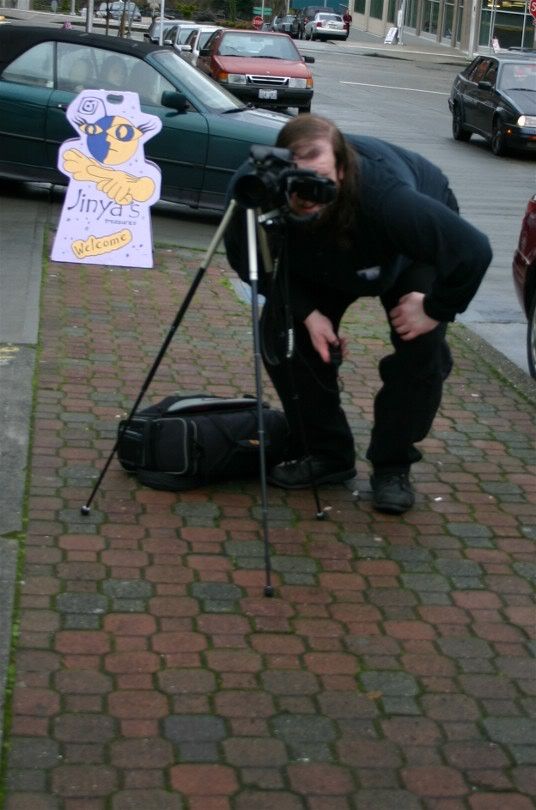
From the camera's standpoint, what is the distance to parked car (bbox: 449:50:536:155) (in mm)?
22250

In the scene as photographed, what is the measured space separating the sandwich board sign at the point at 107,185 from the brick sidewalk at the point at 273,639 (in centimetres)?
366

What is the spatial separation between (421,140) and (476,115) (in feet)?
3.31

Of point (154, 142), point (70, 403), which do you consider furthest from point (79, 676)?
point (154, 142)

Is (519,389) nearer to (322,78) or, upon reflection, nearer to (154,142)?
(154,142)

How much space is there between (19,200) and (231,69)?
12445 mm

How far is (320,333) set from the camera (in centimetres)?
543

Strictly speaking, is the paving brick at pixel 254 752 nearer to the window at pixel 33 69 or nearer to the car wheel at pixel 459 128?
the window at pixel 33 69

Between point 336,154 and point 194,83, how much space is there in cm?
902

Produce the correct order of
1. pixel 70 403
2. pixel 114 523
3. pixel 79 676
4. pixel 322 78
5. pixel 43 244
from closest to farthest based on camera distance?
pixel 79 676
pixel 114 523
pixel 70 403
pixel 43 244
pixel 322 78

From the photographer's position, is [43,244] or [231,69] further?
[231,69]

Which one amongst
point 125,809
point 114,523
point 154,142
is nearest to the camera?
point 125,809

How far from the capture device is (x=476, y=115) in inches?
939

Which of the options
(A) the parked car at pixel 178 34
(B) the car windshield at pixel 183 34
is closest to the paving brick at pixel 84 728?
(A) the parked car at pixel 178 34

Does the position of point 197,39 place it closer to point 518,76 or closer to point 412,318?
point 518,76
